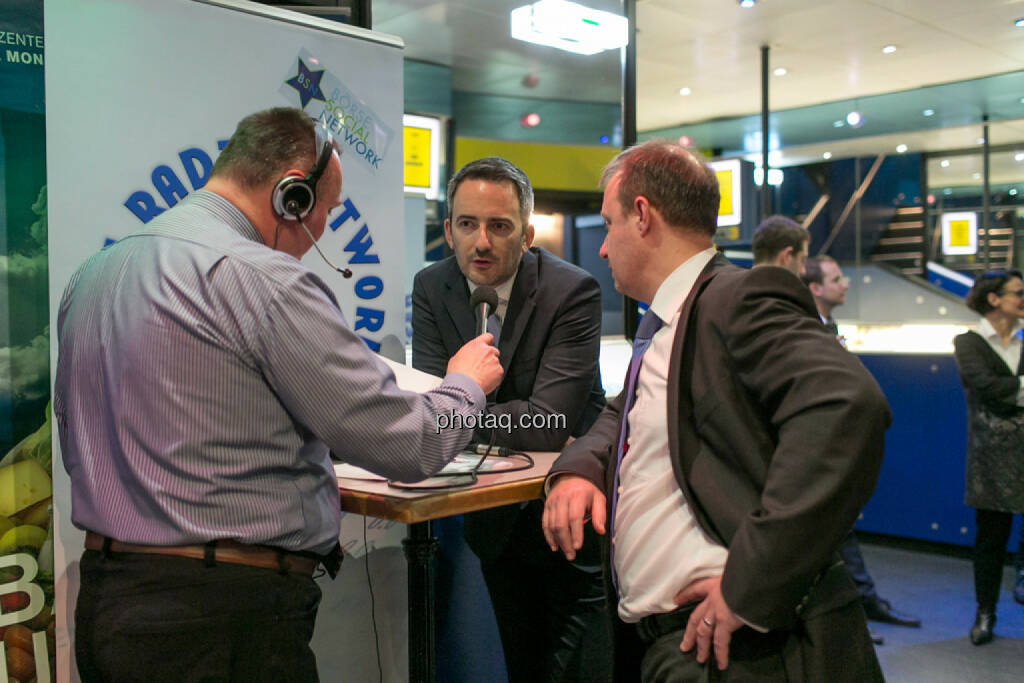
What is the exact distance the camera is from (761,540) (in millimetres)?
1285

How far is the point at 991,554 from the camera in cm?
433

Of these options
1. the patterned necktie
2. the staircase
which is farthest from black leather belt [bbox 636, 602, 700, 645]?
the staircase

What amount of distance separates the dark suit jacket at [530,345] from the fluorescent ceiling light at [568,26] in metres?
2.43

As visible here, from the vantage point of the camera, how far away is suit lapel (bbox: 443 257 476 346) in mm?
2473

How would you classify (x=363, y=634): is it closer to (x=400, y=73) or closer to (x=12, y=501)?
(x=12, y=501)

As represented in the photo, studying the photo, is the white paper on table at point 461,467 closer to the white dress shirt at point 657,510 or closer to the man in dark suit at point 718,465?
the man in dark suit at point 718,465

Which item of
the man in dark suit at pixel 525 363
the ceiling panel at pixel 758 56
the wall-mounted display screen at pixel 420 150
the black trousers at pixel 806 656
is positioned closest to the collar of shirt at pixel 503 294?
the man in dark suit at pixel 525 363

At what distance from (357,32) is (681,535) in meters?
1.96

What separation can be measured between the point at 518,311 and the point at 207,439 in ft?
3.70

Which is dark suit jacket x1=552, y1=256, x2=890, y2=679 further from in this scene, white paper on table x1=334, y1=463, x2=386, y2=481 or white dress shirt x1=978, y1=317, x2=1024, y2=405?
white dress shirt x1=978, y1=317, x2=1024, y2=405

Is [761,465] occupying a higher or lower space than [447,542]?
higher

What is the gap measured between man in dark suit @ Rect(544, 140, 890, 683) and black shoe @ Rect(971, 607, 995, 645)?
3439mm

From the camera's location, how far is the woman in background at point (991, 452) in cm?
432

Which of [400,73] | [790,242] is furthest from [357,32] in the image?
[790,242]
